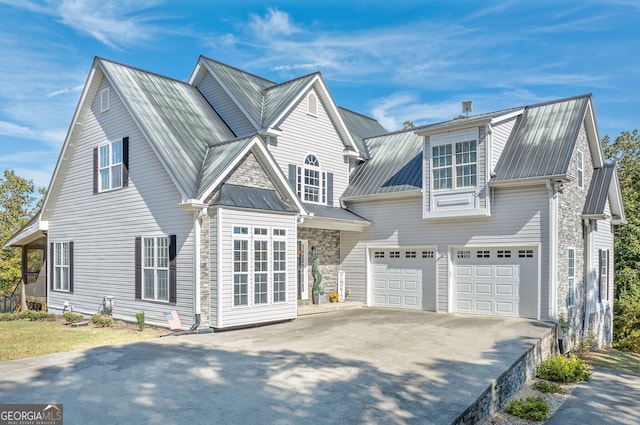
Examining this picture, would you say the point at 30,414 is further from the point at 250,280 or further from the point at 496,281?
the point at 496,281

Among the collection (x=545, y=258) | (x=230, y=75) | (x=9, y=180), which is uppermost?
(x=230, y=75)

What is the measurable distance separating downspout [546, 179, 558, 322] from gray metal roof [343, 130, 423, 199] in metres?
4.13

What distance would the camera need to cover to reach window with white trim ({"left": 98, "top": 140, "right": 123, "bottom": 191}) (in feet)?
49.0

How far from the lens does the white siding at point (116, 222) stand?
1285 cm

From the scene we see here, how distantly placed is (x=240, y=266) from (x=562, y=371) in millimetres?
7915

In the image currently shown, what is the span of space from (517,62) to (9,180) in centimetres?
3155

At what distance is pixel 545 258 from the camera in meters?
13.8

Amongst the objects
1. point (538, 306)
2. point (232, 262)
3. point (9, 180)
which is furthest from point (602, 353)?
point (9, 180)

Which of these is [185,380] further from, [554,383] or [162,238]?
[554,383]

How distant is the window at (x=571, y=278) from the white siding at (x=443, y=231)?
1574 mm

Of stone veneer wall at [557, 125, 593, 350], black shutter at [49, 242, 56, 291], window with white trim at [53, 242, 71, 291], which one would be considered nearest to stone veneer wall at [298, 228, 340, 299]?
stone veneer wall at [557, 125, 593, 350]

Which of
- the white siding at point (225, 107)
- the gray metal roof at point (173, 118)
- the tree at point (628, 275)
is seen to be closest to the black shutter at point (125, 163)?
the gray metal roof at point (173, 118)

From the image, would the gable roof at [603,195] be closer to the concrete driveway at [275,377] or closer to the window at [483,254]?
the window at [483,254]

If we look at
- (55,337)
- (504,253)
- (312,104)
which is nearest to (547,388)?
(504,253)
